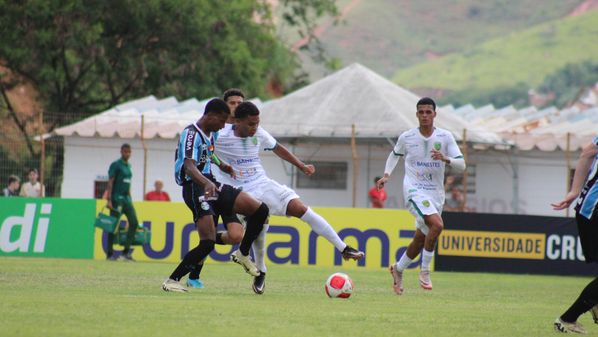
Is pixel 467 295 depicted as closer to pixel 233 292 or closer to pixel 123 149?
pixel 233 292

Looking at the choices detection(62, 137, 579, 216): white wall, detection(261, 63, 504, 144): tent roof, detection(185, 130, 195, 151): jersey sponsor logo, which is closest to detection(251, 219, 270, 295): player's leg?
detection(185, 130, 195, 151): jersey sponsor logo

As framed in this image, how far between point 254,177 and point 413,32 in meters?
177

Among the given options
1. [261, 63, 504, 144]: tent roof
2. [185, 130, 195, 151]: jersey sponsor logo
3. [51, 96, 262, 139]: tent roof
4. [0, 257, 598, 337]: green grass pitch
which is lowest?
[0, 257, 598, 337]: green grass pitch

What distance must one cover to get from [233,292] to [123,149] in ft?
30.2

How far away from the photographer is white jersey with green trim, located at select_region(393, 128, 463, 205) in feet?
52.4

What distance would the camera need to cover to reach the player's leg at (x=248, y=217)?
13508mm

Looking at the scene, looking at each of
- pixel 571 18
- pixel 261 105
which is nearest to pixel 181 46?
pixel 261 105

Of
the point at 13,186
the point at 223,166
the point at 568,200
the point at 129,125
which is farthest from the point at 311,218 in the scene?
the point at 129,125

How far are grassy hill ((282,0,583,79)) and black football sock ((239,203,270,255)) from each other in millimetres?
153717

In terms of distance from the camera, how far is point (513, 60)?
505 ft

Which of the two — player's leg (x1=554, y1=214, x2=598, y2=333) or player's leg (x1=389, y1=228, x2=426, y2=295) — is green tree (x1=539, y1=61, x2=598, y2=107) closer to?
player's leg (x1=389, y1=228, x2=426, y2=295)

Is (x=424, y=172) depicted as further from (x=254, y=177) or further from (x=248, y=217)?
(x=248, y=217)

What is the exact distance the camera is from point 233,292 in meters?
14.1

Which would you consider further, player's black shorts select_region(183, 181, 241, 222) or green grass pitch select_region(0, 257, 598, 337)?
player's black shorts select_region(183, 181, 241, 222)
